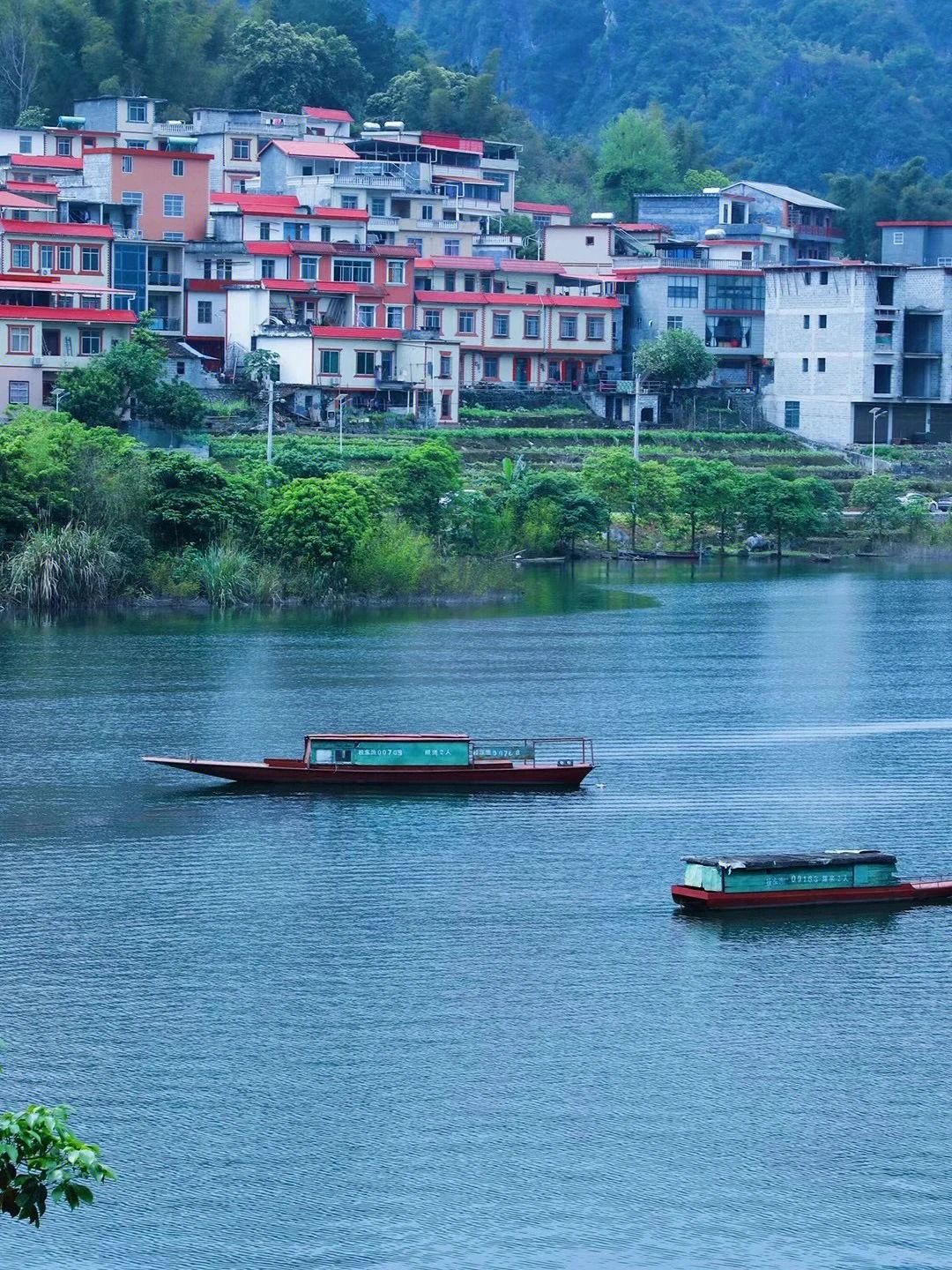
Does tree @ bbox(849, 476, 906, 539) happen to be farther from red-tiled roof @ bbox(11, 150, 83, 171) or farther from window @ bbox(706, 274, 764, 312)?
red-tiled roof @ bbox(11, 150, 83, 171)

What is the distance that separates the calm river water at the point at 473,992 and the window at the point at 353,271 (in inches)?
1458

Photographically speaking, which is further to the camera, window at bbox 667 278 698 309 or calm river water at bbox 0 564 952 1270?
window at bbox 667 278 698 309

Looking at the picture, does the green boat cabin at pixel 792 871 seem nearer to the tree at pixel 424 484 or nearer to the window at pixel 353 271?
the tree at pixel 424 484

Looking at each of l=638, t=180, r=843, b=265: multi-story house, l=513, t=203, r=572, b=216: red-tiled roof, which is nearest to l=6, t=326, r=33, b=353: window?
l=638, t=180, r=843, b=265: multi-story house

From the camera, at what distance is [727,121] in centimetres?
14575

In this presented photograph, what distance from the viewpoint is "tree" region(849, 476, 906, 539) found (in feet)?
225

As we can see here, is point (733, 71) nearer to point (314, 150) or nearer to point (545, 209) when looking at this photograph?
point (545, 209)

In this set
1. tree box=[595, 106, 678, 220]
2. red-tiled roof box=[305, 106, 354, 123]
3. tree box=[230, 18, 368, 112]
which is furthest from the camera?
tree box=[595, 106, 678, 220]

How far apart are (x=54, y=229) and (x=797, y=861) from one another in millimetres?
49547

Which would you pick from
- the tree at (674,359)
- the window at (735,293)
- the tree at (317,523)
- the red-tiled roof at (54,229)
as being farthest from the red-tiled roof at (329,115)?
the tree at (317,523)

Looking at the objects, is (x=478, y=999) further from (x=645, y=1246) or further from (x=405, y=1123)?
(x=645, y=1246)

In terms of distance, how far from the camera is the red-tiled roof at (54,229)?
2704 inches

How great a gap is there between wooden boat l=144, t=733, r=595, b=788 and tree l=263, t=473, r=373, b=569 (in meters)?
19.0

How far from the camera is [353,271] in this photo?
75000 millimetres
